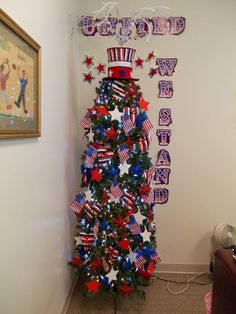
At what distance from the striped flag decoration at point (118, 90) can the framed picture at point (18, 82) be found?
2.38ft

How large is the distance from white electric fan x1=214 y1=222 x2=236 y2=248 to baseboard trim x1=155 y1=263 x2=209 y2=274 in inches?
14.0

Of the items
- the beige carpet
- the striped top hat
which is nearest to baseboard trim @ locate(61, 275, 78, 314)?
the beige carpet

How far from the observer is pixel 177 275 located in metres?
2.70

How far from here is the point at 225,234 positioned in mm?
2520

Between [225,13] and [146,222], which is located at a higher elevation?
[225,13]

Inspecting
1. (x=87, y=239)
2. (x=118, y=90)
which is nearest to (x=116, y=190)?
(x=87, y=239)

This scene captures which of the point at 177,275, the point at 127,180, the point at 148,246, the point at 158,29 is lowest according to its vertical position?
the point at 177,275

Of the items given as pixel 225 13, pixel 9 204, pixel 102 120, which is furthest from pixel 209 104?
pixel 9 204

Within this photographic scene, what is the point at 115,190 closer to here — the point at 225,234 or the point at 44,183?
the point at 44,183

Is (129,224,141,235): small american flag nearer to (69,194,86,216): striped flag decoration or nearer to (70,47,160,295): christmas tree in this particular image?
(70,47,160,295): christmas tree

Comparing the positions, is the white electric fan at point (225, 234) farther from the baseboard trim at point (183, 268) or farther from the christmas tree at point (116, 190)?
the christmas tree at point (116, 190)

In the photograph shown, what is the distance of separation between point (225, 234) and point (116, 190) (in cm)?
121

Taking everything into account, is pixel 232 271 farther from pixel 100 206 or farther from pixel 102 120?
pixel 102 120

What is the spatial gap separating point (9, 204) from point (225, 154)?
2.11 m
